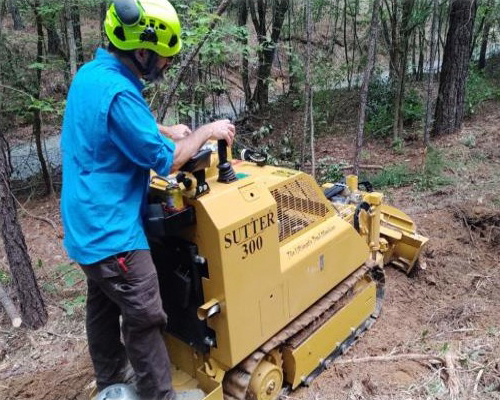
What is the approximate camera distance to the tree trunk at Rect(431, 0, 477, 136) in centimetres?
827

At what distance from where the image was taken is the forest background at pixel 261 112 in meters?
4.86

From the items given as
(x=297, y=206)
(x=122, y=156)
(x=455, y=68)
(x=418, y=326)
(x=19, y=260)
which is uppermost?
(x=122, y=156)

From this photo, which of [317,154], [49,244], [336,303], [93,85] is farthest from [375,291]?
[317,154]

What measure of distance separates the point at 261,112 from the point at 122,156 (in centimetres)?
1017

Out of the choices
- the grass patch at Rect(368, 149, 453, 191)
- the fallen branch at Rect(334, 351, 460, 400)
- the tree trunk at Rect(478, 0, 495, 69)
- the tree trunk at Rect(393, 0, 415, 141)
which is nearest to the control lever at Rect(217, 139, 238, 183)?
the fallen branch at Rect(334, 351, 460, 400)

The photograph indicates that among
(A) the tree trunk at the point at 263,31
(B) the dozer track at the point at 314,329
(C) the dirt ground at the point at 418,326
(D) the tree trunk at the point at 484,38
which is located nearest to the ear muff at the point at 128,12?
(B) the dozer track at the point at 314,329

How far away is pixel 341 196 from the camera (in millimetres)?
4773

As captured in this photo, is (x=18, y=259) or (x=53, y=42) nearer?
(x=18, y=259)

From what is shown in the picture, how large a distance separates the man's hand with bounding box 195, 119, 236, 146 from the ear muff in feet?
2.08

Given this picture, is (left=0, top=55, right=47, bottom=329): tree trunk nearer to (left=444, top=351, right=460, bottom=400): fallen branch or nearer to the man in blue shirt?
the man in blue shirt

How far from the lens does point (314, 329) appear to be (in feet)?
12.0

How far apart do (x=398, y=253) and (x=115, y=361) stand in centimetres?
328

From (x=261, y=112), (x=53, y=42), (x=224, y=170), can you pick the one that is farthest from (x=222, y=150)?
(x=261, y=112)

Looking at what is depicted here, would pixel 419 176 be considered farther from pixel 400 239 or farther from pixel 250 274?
pixel 250 274
